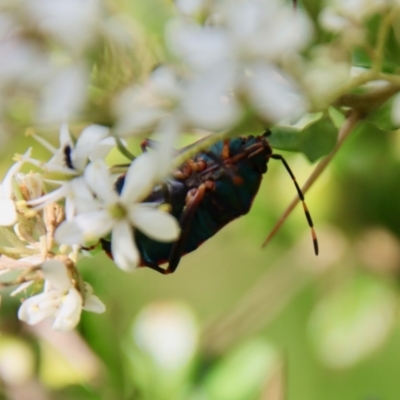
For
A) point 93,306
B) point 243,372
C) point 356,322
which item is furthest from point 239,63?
point 356,322

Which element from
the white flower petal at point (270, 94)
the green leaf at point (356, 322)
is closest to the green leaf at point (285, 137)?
the white flower petal at point (270, 94)

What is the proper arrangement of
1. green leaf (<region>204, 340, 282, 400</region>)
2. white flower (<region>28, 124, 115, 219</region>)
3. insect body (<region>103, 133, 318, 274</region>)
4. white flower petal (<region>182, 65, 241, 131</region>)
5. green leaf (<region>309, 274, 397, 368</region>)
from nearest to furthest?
white flower petal (<region>182, 65, 241, 131</region>) < white flower (<region>28, 124, 115, 219</region>) < insect body (<region>103, 133, 318, 274</region>) < green leaf (<region>204, 340, 282, 400</region>) < green leaf (<region>309, 274, 397, 368</region>)

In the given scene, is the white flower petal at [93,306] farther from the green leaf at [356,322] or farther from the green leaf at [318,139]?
the green leaf at [356,322]

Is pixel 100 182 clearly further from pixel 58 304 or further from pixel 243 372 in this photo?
pixel 243 372

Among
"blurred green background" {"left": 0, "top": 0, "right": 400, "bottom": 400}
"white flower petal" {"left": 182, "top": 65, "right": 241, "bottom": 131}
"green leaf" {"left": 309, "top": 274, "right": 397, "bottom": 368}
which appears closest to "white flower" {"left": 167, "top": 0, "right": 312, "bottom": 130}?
"white flower petal" {"left": 182, "top": 65, "right": 241, "bottom": 131}

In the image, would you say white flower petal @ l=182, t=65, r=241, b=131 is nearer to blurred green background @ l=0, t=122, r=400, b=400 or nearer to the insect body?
the insect body

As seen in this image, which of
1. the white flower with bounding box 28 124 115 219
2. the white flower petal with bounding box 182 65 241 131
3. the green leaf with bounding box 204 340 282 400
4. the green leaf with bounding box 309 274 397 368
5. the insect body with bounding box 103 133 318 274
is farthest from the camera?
the green leaf with bounding box 309 274 397 368

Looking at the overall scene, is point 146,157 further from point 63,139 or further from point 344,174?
point 344,174
